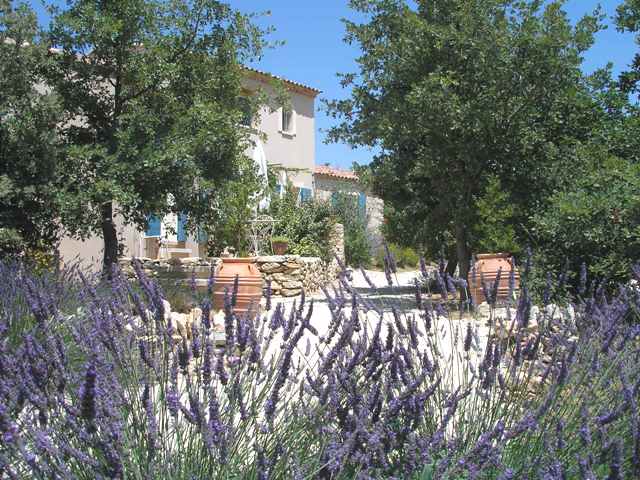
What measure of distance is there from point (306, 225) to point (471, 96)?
6421mm

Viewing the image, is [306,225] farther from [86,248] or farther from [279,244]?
[86,248]

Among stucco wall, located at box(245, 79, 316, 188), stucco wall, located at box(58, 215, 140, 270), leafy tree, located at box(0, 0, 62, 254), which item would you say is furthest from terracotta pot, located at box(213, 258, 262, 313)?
stucco wall, located at box(245, 79, 316, 188)

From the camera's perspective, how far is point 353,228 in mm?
21203

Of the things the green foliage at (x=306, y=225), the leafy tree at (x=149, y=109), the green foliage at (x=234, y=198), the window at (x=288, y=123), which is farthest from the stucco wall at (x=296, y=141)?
the leafy tree at (x=149, y=109)

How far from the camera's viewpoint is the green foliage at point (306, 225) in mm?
15348

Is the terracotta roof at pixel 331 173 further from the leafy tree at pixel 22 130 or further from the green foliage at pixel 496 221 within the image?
the leafy tree at pixel 22 130

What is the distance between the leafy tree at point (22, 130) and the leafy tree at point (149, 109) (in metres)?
0.31

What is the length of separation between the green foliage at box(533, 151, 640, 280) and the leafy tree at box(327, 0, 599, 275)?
1.96m

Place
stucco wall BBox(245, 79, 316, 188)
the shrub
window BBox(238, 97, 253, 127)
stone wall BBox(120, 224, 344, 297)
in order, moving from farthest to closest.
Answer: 1. the shrub
2. stucco wall BBox(245, 79, 316, 188)
3. stone wall BBox(120, 224, 344, 297)
4. window BBox(238, 97, 253, 127)

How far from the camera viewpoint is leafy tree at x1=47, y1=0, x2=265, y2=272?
848cm

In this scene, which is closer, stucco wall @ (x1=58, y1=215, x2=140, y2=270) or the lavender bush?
the lavender bush

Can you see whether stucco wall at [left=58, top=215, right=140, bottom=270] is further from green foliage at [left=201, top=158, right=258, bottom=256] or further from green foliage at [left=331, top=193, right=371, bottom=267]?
green foliage at [left=331, top=193, right=371, bottom=267]

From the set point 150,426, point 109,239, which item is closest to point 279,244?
point 109,239

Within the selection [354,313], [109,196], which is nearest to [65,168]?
[109,196]
